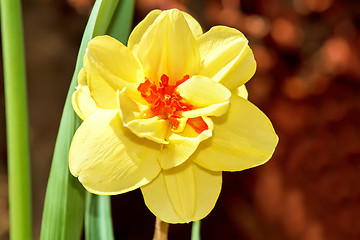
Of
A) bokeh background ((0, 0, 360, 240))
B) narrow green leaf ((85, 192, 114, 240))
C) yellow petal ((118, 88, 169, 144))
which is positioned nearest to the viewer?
yellow petal ((118, 88, 169, 144))

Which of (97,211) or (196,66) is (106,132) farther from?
(97,211)

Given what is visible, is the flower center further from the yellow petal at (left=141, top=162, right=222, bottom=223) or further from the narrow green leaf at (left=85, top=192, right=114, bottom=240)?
the narrow green leaf at (left=85, top=192, right=114, bottom=240)

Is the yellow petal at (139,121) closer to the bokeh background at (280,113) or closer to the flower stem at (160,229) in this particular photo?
the flower stem at (160,229)

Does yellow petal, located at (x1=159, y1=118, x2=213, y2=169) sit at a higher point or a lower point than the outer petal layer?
lower

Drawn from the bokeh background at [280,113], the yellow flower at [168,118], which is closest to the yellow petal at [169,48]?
the yellow flower at [168,118]

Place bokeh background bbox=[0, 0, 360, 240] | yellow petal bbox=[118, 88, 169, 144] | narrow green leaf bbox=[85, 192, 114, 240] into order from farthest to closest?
bokeh background bbox=[0, 0, 360, 240], narrow green leaf bbox=[85, 192, 114, 240], yellow petal bbox=[118, 88, 169, 144]

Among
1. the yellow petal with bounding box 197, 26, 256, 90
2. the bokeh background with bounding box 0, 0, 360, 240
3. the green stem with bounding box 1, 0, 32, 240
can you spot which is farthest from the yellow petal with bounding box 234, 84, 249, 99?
the bokeh background with bounding box 0, 0, 360, 240

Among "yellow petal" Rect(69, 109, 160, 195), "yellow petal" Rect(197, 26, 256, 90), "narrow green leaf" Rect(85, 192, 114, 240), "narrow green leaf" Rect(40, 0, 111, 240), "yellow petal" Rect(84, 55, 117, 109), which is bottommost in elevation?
"narrow green leaf" Rect(85, 192, 114, 240)

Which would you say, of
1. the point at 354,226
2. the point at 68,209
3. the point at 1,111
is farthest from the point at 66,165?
the point at 354,226
